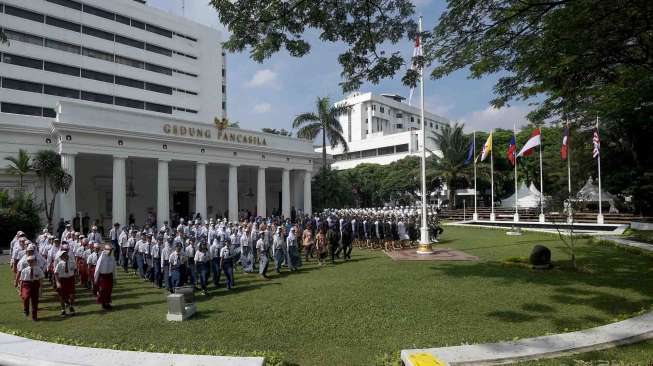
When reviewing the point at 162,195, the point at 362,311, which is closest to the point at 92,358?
the point at 362,311

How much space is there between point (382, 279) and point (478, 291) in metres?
2.60

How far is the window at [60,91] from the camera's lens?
36000 mm

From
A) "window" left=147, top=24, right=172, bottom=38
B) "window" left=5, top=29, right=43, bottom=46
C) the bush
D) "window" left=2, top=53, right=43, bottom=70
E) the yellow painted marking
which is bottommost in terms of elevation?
the yellow painted marking

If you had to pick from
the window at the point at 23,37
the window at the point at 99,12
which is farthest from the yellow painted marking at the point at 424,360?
the window at the point at 99,12

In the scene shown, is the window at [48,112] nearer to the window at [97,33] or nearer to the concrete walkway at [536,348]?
the window at [97,33]

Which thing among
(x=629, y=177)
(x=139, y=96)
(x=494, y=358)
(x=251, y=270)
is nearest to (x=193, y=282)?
(x=251, y=270)

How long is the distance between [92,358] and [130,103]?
41.7 m

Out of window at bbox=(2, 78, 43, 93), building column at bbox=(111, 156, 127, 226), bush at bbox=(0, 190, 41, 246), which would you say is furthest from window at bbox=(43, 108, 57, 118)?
building column at bbox=(111, 156, 127, 226)

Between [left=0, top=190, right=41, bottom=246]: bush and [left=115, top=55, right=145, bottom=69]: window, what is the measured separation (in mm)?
25400

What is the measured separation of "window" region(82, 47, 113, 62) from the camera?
126ft

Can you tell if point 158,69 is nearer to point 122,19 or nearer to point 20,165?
point 122,19

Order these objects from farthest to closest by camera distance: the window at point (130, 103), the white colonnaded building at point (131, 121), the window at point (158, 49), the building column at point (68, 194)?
the window at point (158, 49) → the window at point (130, 103) → the white colonnaded building at point (131, 121) → the building column at point (68, 194)

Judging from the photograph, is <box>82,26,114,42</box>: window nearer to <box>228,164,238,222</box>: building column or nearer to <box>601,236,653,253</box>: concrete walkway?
<box>228,164,238,222</box>: building column

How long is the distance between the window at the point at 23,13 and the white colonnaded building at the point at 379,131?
3392cm
